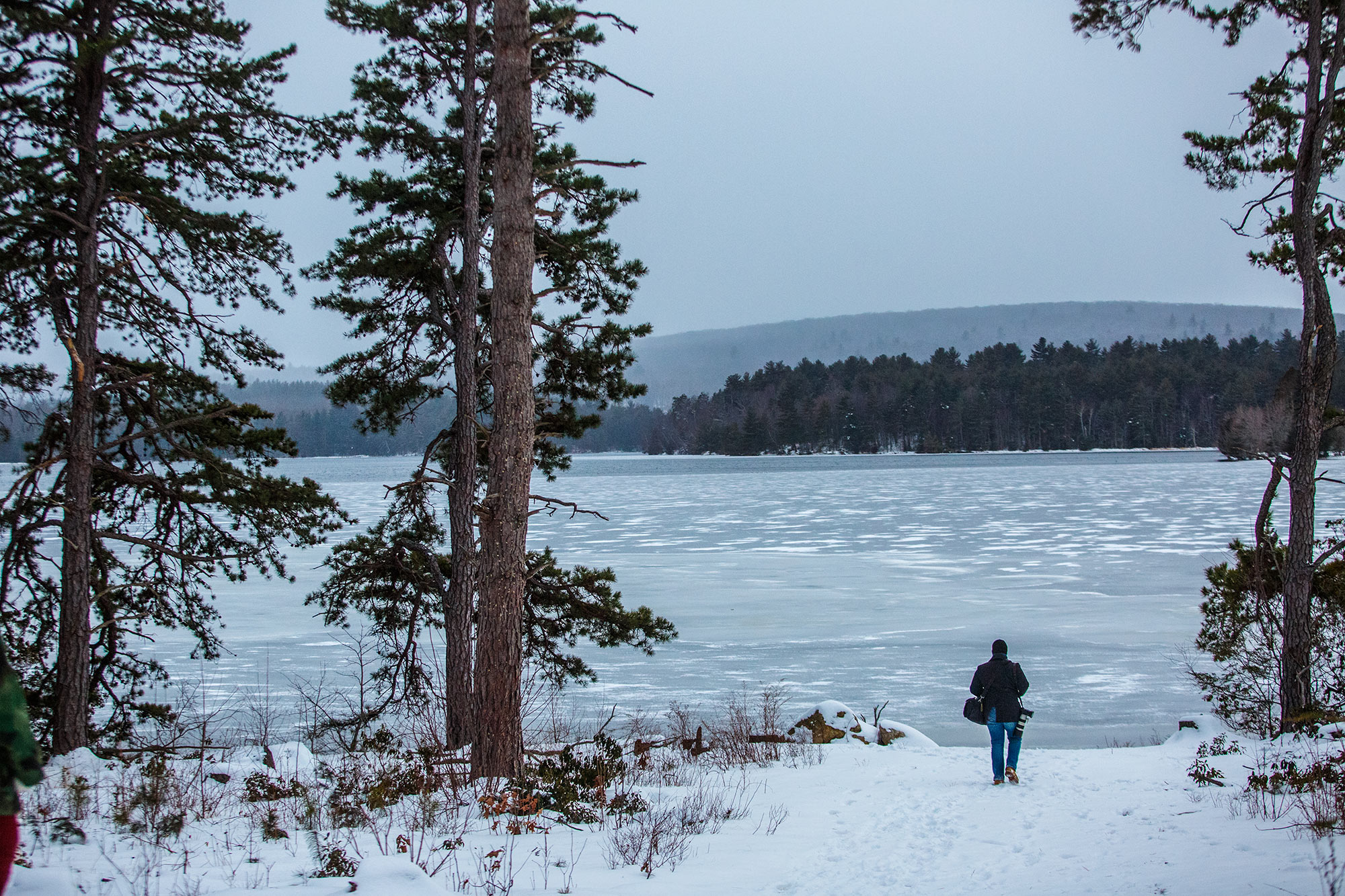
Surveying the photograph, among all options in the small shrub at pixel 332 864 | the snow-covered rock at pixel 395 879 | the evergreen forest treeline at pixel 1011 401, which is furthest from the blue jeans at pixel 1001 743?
the evergreen forest treeline at pixel 1011 401

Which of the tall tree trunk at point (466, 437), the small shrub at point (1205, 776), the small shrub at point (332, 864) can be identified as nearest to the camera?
the small shrub at point (332, 864)

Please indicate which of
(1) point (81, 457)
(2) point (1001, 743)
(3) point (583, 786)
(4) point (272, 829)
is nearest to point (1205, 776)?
(2) point (1001, 743)

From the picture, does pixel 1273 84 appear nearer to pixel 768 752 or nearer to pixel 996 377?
pixel 768 752

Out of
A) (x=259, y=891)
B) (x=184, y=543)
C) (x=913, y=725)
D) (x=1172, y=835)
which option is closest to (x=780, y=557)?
→ (x=913, y=725)

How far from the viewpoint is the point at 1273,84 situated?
1173 centimetres

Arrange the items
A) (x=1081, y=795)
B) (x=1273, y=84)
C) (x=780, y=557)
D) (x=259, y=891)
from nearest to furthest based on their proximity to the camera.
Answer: (x=259, y=891) → (x=1081, y=795) → (x=1273, y=84) → (x=780, y=557)

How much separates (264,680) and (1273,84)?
17.0 metres

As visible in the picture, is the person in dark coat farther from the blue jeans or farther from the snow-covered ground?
the snow-covered ground

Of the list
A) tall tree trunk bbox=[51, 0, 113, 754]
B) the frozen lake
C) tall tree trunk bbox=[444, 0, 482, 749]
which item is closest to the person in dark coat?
the frozen lake

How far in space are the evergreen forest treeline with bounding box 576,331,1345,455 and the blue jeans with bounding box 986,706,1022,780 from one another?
5493 inches

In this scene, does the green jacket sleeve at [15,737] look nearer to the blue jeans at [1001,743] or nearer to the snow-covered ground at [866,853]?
the snow-covered ground at [866,853]

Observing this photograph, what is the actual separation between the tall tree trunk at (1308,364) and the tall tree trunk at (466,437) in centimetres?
1010

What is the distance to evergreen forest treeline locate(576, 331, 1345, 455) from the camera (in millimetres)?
141250

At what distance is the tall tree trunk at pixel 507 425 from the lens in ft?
26.3
